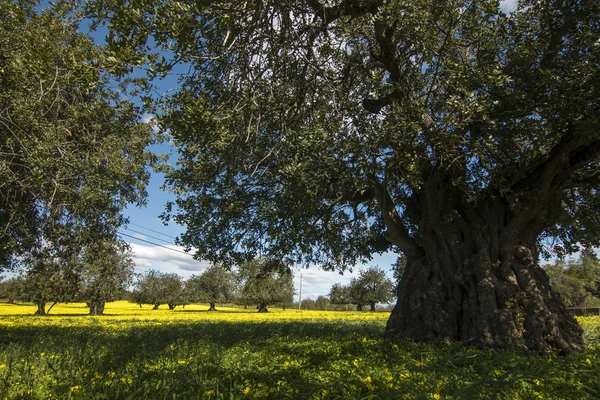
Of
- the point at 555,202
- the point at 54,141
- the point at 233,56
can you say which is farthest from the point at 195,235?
the point at 555,202

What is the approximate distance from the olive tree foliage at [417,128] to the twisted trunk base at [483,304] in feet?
0.12

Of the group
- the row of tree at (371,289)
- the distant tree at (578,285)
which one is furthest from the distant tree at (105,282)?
the distant tree at (578,285)

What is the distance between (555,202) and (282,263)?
8.68 m

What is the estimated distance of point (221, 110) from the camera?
6.04m

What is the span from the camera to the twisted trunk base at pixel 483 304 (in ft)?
24.1

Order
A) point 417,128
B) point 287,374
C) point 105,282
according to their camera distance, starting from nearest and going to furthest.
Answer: point 287,374 < point 417,128 < point 105,282

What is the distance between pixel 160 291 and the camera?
57688mm

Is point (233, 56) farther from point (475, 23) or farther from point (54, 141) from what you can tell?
point (475, 23)

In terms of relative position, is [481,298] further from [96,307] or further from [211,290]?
[211,290]

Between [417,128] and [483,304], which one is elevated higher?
[417,128]

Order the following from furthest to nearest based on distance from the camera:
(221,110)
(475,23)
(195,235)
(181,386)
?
(195,235)
(475,23)
(221,110)
(181,386)

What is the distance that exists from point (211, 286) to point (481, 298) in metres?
56.5

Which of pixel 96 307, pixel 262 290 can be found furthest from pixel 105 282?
pixel 262 290

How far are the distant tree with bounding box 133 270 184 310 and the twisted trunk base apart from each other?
55202mm
